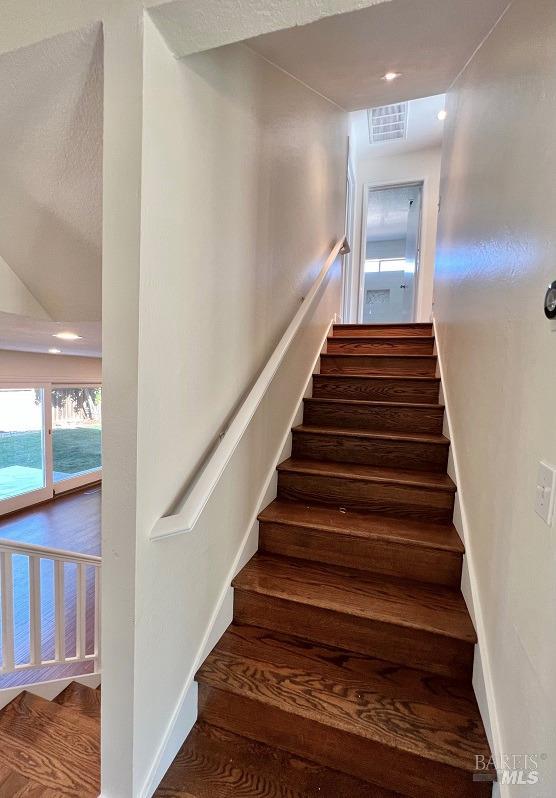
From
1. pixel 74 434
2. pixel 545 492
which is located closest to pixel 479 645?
pixel 545 492

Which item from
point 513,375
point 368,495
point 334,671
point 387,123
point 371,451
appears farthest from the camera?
point 387,123

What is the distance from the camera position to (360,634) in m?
1.34

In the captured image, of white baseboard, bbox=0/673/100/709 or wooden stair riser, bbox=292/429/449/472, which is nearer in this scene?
wooden stair riser, bbox=292/429/449/472

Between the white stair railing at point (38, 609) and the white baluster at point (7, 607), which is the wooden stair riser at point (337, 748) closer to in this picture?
the white stair railing at point (38, 609)

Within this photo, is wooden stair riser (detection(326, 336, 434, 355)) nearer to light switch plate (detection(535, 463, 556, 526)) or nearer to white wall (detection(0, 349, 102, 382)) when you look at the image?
light switch plate (detection(535, 463, 556, 526))

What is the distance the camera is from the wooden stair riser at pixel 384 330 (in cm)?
311

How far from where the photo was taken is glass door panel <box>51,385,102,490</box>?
596cm

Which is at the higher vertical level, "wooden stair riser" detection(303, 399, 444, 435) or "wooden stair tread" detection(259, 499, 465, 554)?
"wooden stair riser" detection(303, 399, 444, 435)

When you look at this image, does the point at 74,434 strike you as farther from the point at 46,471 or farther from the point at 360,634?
the point at 360,634

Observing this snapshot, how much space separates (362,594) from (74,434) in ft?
20.5

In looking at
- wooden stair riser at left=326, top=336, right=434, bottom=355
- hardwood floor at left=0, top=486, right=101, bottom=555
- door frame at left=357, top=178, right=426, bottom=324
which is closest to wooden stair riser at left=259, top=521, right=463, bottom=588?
wooden stair riser at left=326, top=336, right=434, bottom=355

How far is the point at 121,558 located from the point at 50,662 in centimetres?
180

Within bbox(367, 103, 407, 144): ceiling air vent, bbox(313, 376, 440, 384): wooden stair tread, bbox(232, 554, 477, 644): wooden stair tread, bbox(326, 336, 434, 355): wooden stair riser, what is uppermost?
bbox(367, 103, 407, 144): ceiling air vent

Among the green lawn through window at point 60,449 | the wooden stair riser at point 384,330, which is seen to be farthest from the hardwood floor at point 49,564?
the wooden stair riser at point 384,330
